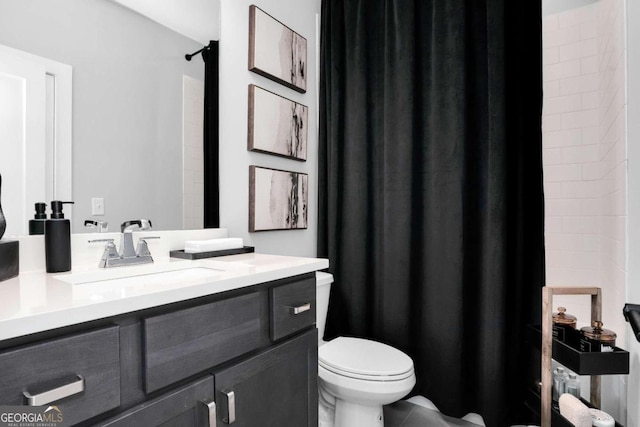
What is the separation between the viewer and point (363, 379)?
1459 mm

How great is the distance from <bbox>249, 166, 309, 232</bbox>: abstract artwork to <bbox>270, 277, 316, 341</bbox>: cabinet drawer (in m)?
0.69

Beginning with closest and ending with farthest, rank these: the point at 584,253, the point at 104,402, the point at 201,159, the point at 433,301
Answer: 1. the point at 104,402
2. the point at 201,159
3. the point at 433,301
4. the point at 584,253

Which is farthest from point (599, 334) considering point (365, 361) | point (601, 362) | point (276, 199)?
point (276, 199)

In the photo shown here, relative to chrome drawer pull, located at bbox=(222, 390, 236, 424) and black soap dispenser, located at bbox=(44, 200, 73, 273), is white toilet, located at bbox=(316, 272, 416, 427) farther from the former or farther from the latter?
black soap dispenser, located at bbox=(44, 200, 73, 273)

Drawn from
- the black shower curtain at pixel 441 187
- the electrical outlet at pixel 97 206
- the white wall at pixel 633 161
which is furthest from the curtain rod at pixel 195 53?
the white wall at pixel 633 161

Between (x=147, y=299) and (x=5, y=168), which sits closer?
(x=147, y=299)

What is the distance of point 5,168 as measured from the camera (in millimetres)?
1010

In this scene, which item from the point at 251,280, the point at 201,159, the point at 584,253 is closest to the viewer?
the point at 251,280

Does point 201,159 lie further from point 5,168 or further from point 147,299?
point 147,299

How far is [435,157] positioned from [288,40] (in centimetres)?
104

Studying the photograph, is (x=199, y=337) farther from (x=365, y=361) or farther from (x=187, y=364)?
(x=365, y=361)

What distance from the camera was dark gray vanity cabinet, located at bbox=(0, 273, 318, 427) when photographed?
614 millimetres

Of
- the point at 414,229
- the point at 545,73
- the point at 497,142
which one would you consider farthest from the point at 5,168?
the point at 545,73

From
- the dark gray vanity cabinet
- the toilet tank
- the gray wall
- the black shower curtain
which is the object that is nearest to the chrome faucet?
the dark gray vanity cabinet
